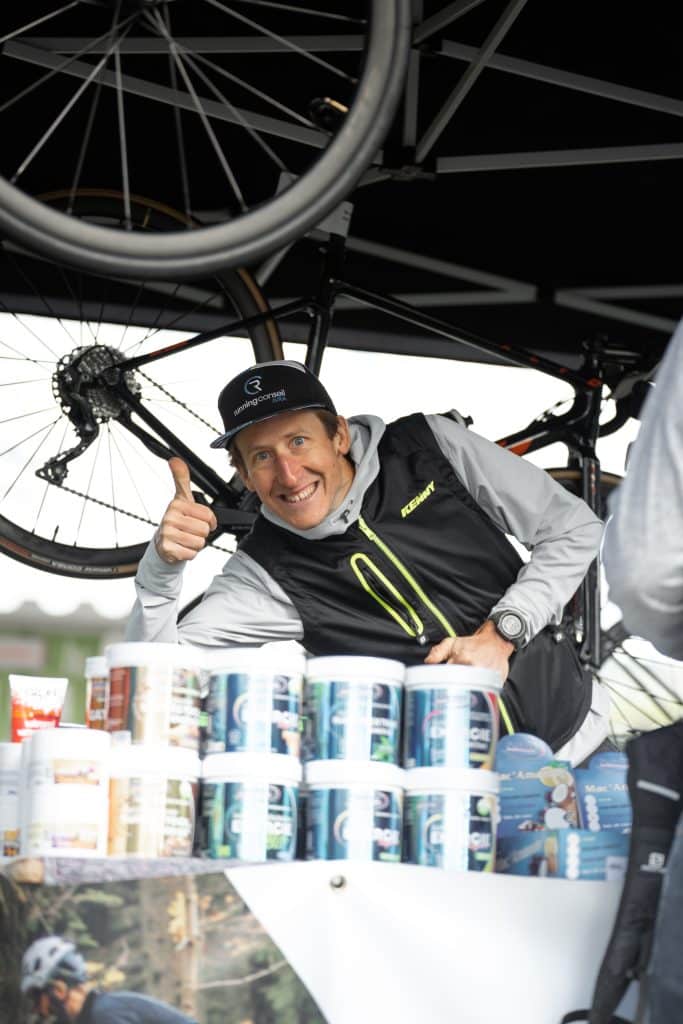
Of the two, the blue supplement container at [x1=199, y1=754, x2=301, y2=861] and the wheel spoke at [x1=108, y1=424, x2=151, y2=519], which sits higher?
the wheel spoke at [x1=108, y1=424, x2=151, y2=519]

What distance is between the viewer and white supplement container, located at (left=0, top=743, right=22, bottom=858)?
1631mm

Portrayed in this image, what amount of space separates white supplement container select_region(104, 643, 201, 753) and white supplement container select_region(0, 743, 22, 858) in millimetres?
114

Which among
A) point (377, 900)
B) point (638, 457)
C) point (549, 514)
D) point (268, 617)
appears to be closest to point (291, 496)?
point (268, 617)

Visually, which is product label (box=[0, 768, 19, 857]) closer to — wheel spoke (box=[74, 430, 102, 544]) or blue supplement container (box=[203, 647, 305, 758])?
blue supplement container (box=[203, 647, 305, 758])

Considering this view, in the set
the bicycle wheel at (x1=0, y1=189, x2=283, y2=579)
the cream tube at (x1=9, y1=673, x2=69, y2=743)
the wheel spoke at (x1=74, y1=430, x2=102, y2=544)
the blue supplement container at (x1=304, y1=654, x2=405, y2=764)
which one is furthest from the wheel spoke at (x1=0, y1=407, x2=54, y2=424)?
the blue supplement container at (x1=304, y1=654, x2=405, y2=764)

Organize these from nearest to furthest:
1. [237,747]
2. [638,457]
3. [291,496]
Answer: [638,457]
[237,747]
[291,496]

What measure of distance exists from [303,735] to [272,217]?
2.47 feet

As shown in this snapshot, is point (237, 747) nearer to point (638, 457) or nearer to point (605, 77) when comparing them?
point (638, 457)

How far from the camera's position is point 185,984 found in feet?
4.70

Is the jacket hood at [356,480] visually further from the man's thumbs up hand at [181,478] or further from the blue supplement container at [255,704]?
the blue supplement container at [255,704]

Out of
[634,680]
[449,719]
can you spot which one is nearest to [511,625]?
[449,719]

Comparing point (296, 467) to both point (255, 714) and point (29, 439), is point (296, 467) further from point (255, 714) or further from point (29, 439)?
point (29, 439)

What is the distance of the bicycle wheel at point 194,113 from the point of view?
6.65ft

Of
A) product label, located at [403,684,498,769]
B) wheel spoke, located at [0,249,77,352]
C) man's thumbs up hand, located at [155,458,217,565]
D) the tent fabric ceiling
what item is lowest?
product label, located at [403,684,498,769]
